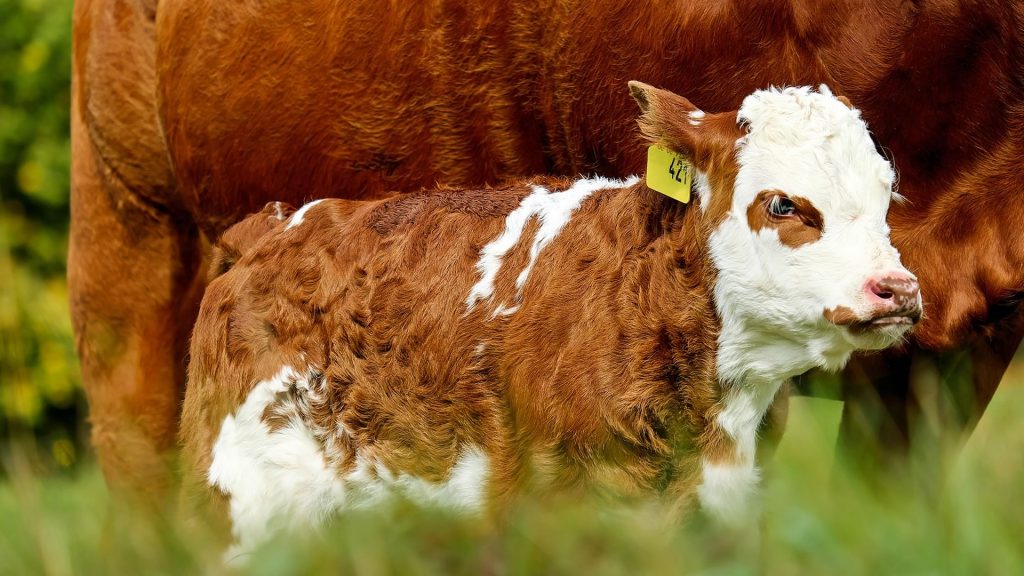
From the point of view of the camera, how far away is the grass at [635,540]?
265cm

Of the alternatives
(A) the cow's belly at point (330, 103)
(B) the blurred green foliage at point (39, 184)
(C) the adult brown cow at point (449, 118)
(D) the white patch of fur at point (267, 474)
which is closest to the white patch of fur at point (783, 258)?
(C) the adult brown cow at point (449, 118)

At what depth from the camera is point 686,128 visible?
348cm

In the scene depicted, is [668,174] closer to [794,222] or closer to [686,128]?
[686,128]

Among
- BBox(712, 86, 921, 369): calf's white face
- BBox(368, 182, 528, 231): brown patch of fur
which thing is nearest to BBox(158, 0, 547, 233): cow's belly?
BBox(368, 182, 528, 231): brown patch of fur

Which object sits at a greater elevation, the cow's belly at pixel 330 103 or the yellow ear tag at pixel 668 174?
the yellow ear tag at pixel 668 174

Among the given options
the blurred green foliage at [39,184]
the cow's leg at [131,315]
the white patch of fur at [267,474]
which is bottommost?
the blurred green foliage at [39,184]

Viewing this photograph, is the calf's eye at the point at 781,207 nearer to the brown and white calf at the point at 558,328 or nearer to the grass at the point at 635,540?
the brown and white calf at the point at 558,328

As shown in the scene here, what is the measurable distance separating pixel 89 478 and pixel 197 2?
3.06 meters

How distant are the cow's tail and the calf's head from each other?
140cm

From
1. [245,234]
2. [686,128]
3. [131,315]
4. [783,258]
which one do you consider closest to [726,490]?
[783,258]

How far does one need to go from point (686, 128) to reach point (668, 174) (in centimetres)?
13

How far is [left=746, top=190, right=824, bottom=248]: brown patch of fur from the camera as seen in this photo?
3.21m

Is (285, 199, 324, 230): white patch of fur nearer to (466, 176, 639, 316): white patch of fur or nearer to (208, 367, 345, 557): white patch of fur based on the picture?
(208, 367, 345, 557): white patch of fur

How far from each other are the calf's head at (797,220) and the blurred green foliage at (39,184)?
27.2 ft
